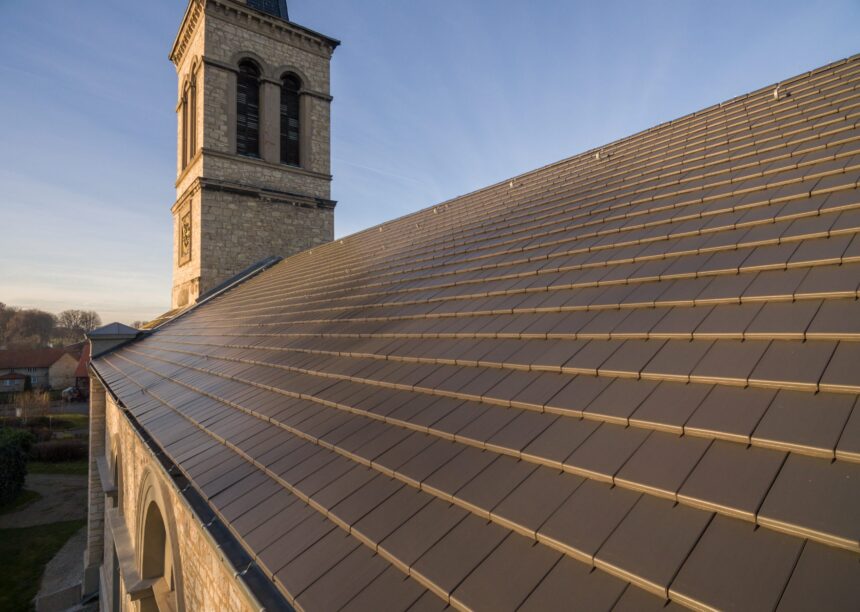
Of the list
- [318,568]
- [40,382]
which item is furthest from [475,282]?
[40,382]

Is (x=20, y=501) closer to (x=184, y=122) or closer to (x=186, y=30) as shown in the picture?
(x=184, y=122)

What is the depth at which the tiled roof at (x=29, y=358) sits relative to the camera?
55781 millimetres

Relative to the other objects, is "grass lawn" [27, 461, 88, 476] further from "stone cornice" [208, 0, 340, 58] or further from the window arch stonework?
"stone cornice" [208, 0, 340, 58]

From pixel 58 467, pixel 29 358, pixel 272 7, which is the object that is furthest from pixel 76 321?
pixel 272 7

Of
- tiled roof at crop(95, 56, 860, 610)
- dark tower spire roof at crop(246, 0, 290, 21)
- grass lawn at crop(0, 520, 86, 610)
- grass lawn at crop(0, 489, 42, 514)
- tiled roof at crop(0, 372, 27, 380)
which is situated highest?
dark tower spire roof at crop(246, 0, 290, 21)

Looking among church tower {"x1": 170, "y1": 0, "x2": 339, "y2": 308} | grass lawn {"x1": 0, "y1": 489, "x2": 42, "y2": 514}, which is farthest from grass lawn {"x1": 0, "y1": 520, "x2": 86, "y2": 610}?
church tower {"x1": 170, "y1": 0, "x2": 339, "y2": 308}

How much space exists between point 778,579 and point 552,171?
23.4 ft

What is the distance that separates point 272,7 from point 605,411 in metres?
21.5

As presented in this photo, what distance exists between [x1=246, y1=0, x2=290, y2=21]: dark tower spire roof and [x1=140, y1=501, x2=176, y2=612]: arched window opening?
A: 17.4 metres

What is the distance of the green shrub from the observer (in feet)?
70.3

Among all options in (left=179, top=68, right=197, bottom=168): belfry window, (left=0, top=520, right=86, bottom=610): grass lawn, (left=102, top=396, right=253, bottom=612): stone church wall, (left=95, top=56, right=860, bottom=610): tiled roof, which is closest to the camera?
(left=95, top=56, right=860, bottom=610): tiled roof

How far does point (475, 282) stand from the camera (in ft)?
16.7

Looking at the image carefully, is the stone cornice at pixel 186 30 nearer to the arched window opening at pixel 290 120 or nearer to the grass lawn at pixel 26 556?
the arched window opening at pixel 290 120

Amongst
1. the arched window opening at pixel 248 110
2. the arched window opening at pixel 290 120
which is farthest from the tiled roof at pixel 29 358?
the arched window opening at pixel 290 120
